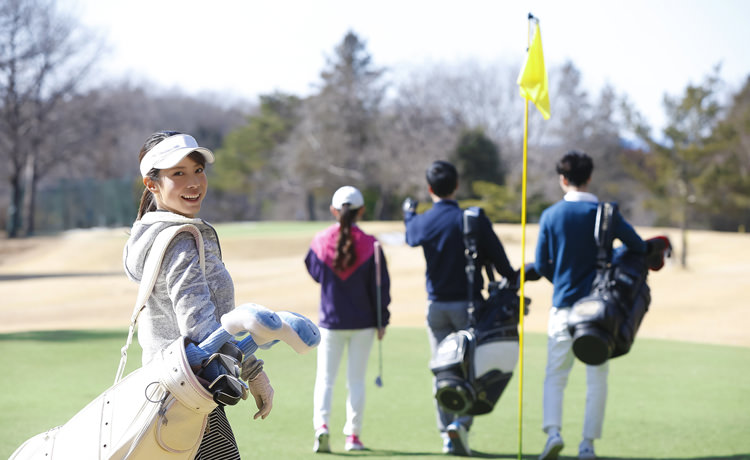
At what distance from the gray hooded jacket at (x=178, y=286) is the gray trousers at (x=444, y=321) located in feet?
11.2

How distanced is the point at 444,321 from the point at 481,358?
0.73m

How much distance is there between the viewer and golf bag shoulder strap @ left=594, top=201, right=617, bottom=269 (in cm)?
584

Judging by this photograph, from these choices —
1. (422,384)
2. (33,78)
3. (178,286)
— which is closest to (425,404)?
(422,384)

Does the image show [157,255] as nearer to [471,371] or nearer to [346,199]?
[471,371]

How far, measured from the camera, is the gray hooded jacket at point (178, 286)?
286 centimetres

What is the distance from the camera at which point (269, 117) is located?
2640 inches

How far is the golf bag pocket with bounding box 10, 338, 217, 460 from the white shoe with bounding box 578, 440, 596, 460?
3.95m

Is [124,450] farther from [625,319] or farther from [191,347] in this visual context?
[625,319]

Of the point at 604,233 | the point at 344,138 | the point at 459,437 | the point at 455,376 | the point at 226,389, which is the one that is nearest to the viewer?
the point at 226,389

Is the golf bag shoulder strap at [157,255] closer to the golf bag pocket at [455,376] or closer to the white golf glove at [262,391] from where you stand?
the white golf glove at [262,391]

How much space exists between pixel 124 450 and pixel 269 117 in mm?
65416

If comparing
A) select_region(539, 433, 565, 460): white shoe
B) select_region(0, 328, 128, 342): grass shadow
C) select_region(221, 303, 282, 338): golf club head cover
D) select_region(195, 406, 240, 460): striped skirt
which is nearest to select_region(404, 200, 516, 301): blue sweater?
select_region(539, 433, 565, 460): white shoe

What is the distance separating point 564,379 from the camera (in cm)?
622

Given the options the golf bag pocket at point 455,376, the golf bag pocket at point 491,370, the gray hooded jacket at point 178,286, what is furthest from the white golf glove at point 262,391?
the golf bag pocket at point 491,370
